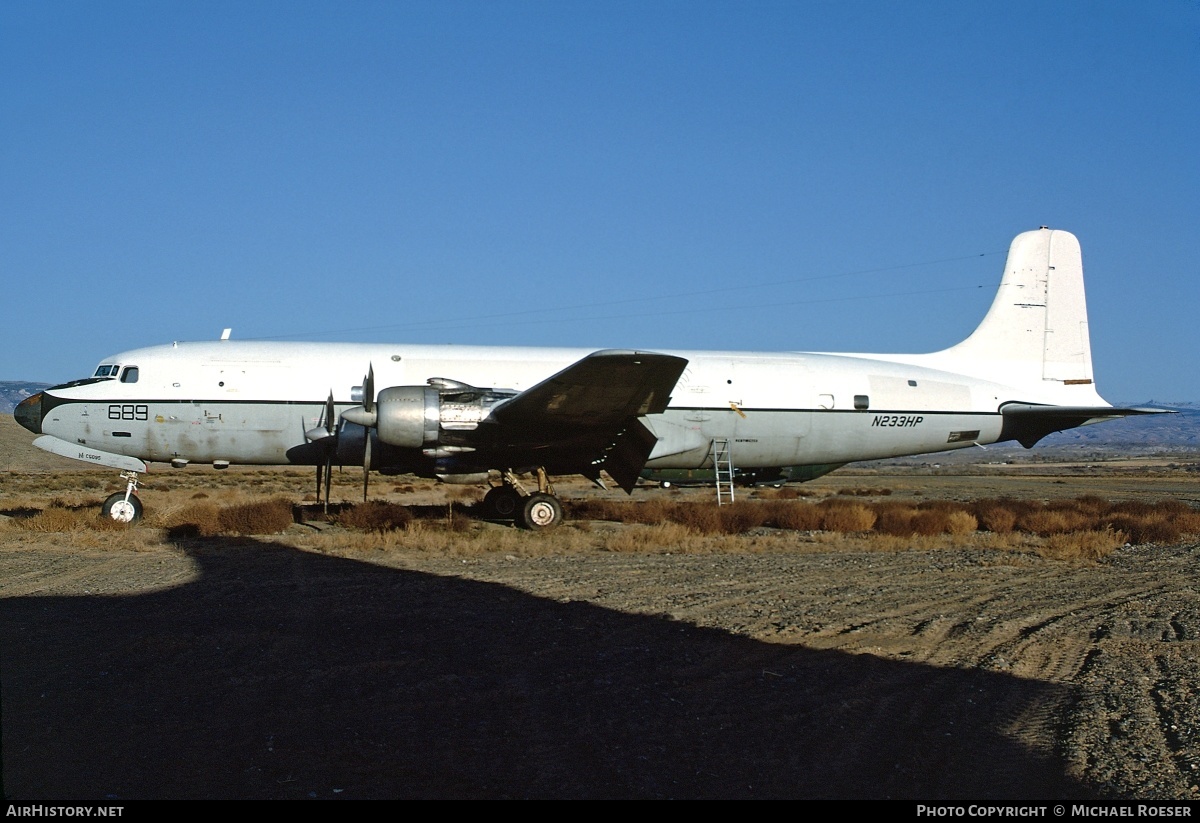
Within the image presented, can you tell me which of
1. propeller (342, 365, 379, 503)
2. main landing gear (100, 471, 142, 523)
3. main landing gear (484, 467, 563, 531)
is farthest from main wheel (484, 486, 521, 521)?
main landing gear (100, 471, 142, 523)

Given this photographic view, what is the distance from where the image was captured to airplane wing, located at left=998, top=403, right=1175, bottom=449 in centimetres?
2080

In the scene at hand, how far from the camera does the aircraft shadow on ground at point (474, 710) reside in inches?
183

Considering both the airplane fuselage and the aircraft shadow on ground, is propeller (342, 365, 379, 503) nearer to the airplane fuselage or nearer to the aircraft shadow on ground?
the airplane fuselage

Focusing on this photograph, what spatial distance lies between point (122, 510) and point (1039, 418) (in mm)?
19116

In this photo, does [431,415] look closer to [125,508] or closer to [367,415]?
[367,415]

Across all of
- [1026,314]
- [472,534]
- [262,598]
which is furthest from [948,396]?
[262,598]

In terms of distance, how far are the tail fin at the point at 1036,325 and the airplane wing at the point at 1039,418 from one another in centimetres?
97

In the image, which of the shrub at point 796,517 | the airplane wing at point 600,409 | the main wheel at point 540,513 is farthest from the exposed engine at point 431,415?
the shrub at point 796,517

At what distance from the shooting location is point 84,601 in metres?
9.58

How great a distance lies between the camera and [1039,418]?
2112cm

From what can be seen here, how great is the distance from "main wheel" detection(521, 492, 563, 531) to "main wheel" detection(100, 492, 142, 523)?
7354 millimetres

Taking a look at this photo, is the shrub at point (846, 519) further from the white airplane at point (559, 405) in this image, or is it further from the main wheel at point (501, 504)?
the main wheel at point (501, 504)

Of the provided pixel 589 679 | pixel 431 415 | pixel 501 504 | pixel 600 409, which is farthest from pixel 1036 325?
pixel 589 679

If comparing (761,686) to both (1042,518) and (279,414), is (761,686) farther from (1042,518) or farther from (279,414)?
(1042,518)
